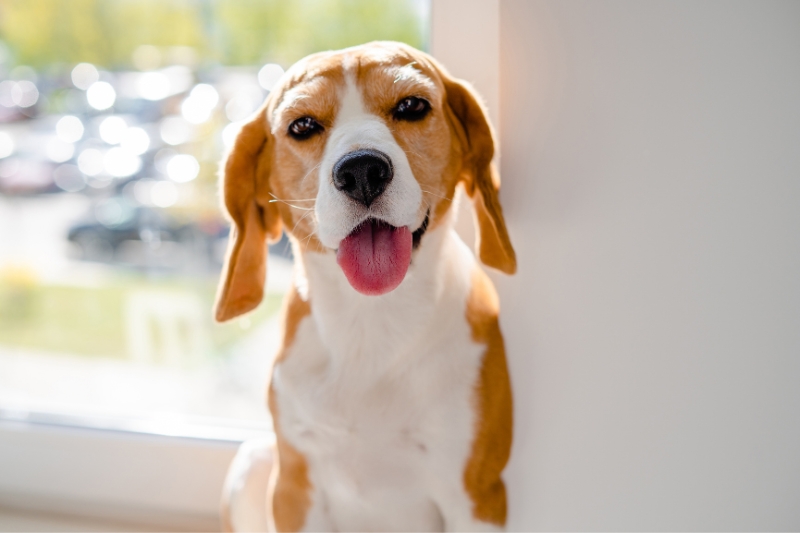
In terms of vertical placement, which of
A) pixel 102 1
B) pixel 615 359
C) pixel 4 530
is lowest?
pixel 4 530

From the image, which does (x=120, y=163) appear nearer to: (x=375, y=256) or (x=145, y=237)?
(x=145, y=237)


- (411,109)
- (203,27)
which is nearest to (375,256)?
(411,109)

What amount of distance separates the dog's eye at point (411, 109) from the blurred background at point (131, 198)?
48cm

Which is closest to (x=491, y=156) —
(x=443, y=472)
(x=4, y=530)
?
(x=443, y=472)

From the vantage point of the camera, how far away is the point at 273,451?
107cm

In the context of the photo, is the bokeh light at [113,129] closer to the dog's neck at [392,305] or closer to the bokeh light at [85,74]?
the bokeh light at [85,74]

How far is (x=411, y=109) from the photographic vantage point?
792 mm

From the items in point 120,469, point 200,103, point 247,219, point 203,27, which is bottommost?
point 120,469

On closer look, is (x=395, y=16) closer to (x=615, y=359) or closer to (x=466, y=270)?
(x=466, y=270)

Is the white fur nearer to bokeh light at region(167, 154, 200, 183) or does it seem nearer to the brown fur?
the brown fur

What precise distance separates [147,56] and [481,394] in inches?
39.6

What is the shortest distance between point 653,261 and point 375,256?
1.08 ft

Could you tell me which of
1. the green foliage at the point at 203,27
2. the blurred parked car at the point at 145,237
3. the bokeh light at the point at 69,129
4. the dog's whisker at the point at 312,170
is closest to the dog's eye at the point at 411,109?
the dog's whisker at the point at 312,170

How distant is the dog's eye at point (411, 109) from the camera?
0.79 meters
